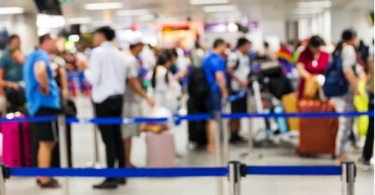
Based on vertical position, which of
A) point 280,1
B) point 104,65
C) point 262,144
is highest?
point 280,1

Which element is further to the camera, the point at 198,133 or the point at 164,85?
the point at 198,133

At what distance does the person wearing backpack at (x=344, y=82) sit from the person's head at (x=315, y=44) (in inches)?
16.5

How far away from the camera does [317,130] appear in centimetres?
684

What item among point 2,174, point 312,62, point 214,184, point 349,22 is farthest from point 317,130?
point 349,22

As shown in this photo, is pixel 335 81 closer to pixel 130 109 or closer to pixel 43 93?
pixel 130 109

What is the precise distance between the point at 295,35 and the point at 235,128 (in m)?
26.8

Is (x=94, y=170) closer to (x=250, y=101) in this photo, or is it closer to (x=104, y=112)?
(x=104, y=112)

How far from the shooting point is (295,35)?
34.3m

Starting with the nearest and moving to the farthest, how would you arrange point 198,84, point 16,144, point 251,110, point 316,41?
point 16,144, point 316,41, point 198,84, point 251,110

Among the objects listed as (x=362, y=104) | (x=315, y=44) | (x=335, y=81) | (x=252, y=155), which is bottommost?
(x=252, y=155)

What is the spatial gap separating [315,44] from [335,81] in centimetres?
69

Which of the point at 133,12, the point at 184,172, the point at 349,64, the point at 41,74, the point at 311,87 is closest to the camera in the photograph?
the point at 184,172

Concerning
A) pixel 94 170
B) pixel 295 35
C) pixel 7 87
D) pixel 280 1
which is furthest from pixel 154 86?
pixel 295 35

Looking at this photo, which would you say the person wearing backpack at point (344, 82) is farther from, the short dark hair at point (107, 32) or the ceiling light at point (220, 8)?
the ceiling light at point (220, 8)
